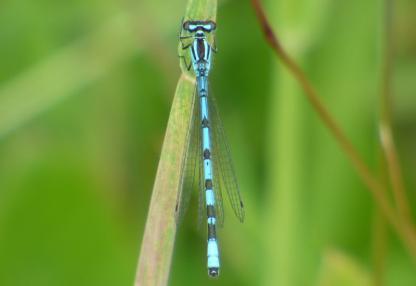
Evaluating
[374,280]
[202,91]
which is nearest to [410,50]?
[202,91]

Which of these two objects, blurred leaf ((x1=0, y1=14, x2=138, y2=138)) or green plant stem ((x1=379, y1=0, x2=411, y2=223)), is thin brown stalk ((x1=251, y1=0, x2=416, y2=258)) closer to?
green plant stem ((x1=379, y1=0, x2=411, y2=223))

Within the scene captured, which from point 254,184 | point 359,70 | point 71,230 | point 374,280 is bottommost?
point 374,280

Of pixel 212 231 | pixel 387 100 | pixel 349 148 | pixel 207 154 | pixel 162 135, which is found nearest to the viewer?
pixel 387 100

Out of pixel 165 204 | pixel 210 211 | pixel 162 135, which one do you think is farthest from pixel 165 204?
pixel 162 135

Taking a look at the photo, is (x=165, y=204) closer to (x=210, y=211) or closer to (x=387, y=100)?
(x=387, y=100)

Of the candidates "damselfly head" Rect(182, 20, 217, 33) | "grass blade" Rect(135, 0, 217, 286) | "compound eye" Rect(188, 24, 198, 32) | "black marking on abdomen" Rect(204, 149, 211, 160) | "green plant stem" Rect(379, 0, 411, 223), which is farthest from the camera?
"black marking on abdomen" Rect(204, 149, 211, 160)

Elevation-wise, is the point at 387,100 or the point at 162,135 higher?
the point at 162,135

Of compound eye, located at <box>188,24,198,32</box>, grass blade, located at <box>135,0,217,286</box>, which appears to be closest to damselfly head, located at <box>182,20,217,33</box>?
compound eye, located at <box>188,24,198,32</box>

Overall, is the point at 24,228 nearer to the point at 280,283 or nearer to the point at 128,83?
the point at 280,283
